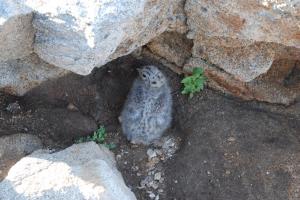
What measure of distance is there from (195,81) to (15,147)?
1735 millimetres

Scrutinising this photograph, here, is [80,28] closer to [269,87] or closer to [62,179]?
[62,179]

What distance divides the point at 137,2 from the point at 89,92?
161 cm

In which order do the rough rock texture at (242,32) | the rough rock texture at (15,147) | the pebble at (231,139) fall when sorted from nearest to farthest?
the rough rock texture at (242,32), the rough rock texture at (15,147), the pebble at (231,139)

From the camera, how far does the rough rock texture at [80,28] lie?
3.56 metres

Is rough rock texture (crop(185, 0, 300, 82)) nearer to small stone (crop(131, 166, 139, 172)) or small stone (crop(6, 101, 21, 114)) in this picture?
small stone (crop(131, 166, 139, 172))

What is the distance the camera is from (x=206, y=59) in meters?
4.93

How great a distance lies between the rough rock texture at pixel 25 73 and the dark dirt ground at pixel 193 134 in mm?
197

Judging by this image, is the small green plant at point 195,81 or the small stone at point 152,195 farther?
the small green plant at point 195,81

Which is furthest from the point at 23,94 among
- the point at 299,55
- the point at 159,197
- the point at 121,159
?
the point at 299,55

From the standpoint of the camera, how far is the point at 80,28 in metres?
3.56

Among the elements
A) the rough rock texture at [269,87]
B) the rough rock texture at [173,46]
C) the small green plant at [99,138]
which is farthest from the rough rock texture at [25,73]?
the rough rock texture at [269,87]

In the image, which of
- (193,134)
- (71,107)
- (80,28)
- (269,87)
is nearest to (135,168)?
(193,134)

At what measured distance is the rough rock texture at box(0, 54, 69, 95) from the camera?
4.34 meters

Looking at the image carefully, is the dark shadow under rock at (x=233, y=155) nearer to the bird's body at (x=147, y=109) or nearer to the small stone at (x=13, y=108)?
the bird's body at (x=147, y=109)
